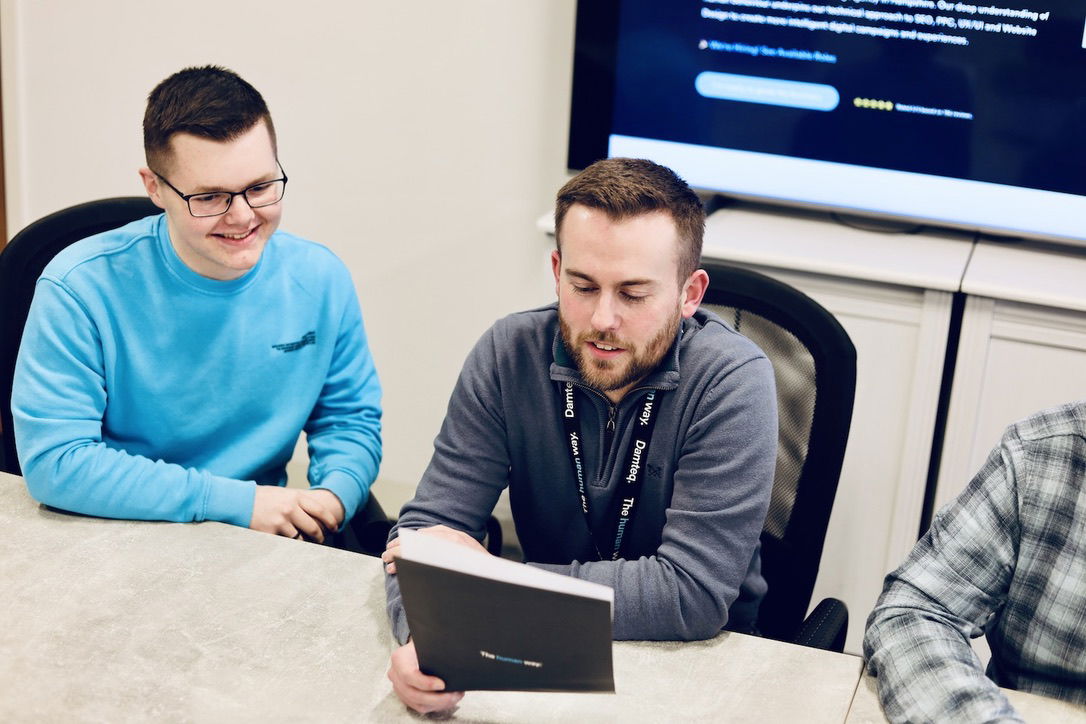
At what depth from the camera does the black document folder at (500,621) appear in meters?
1.22

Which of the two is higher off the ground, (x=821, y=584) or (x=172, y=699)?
(x=172, y=699)

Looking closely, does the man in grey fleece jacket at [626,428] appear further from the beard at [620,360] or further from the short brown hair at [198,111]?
the short brown hair at [198,111]

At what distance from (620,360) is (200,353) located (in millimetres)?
759

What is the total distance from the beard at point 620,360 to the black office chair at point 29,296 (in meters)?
0.55

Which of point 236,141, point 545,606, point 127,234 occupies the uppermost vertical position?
point 236,141

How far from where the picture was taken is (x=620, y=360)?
62.7 inches

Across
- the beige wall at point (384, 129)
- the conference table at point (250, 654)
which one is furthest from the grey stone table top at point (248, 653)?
the beige wall at point (384, 129)

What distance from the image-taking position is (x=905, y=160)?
260 centimetres

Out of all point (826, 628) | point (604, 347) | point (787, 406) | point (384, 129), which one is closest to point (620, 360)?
point (604, 347)

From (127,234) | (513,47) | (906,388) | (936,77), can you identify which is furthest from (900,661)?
(513,47)

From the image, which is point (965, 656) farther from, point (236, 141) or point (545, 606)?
point (236, 141)

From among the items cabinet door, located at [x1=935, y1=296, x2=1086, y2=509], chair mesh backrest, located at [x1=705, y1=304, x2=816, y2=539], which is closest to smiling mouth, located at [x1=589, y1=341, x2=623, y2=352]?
chair mesh backrest, located at [x1=705, y1=304, x2=816, y2=539]

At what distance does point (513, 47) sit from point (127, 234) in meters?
1.27

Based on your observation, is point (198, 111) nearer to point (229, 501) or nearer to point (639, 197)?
point (229, 501)
